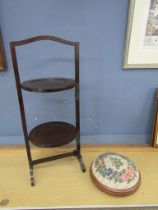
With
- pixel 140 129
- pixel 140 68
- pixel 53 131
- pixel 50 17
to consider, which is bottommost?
pixel 140 129

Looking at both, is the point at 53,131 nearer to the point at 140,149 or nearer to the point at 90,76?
the point at 90,76

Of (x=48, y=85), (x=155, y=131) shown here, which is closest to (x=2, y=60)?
(x=48, y=85)

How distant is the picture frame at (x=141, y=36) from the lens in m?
0.94

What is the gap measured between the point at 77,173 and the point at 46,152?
0.94 ft

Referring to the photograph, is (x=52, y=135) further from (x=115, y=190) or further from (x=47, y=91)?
(x=115, y=190)

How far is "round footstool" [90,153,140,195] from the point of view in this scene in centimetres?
87

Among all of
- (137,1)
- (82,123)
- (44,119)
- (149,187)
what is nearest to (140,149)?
(149,187)

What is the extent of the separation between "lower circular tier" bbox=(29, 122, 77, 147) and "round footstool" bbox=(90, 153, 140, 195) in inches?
8.9

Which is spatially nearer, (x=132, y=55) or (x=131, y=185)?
(x=131, y=185)

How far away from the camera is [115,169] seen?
3.00ft

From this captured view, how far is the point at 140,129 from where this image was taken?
1.25 metres

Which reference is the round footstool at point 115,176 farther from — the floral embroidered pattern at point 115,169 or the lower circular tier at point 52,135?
the lower circular tier at point 52,135

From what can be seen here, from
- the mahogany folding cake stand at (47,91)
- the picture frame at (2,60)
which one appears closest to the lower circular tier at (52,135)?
the mahogany folding cake stand at (47,91)

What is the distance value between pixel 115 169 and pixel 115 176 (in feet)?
0.12
